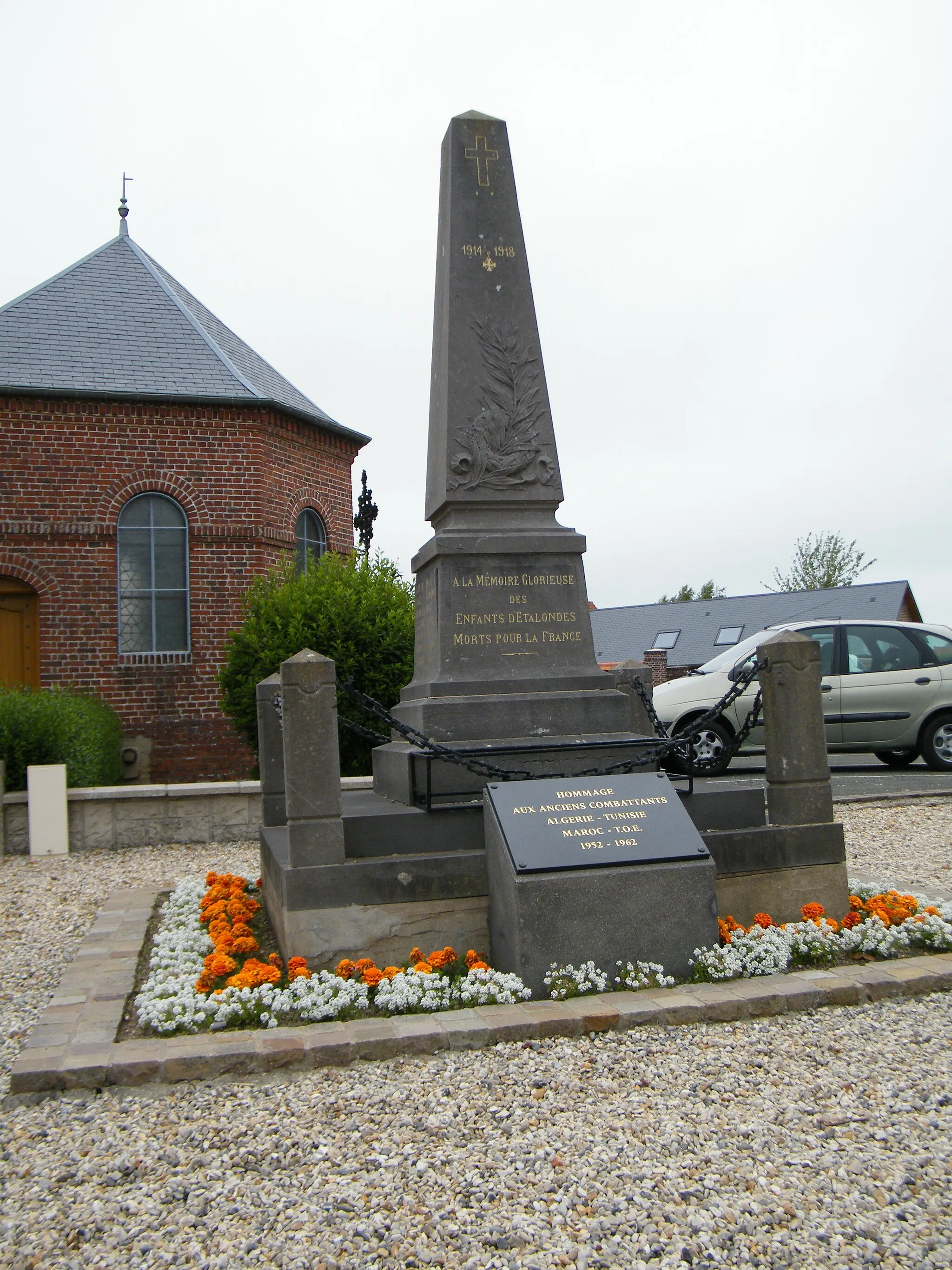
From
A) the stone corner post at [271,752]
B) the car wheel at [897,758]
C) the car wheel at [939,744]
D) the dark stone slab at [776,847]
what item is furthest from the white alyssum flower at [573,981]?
the car wheel at [897,758]

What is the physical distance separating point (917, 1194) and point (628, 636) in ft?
118

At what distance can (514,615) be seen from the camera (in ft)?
18.4

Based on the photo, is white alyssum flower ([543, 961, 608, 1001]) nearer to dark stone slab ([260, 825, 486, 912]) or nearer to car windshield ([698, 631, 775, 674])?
dark stone slab ([260, 825, 486, 912])

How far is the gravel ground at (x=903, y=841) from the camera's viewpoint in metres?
6.78

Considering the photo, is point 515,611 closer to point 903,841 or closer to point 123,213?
point 903,841

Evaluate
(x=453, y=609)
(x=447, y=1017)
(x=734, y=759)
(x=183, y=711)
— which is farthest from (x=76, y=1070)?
(x=734, y=759)

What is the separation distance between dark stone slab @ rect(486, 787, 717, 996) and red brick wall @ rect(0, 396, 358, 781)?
32.2 feet

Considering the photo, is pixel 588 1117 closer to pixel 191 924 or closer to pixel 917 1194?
pixel 917 1194

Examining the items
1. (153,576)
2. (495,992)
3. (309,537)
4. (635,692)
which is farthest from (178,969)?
(309,537)

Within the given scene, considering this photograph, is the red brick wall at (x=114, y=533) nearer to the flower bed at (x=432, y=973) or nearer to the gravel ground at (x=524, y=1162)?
the flower bed at (x=432, y=973)

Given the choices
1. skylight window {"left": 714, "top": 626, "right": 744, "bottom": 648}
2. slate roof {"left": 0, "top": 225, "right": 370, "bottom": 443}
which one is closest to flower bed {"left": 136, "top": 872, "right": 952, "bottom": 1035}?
slate roof {"left": 0, "top": 225, "right": 370, "bottom": 443}

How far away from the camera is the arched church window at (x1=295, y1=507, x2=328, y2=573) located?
14.5 metres

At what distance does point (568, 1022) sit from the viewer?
3.69 m

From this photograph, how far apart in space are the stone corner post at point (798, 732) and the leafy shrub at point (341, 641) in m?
5.58
